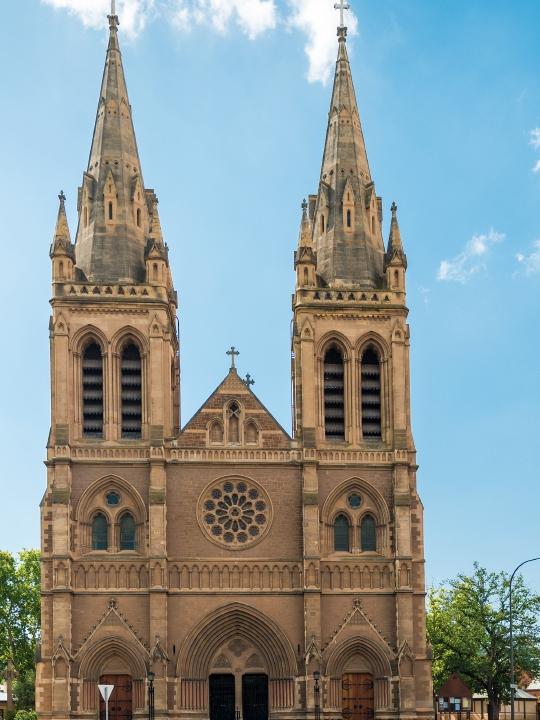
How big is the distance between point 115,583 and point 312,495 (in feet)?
32.5

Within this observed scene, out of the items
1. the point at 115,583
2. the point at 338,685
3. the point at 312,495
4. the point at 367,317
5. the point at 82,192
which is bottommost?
the point at 338,685

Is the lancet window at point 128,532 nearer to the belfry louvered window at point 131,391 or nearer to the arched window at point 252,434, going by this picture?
the belfry louvered window at point 131,391

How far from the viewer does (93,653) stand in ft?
207

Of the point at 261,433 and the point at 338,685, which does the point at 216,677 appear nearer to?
the point at 338,685

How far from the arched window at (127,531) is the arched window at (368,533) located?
35.2 feet

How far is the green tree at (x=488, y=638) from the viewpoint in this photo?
259 feet

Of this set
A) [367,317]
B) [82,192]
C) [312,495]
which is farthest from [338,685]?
[82,192]

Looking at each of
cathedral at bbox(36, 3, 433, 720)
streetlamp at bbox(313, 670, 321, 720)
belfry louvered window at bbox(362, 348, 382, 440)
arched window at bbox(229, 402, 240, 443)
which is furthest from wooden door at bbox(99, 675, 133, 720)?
belfry louvered window at bbox(362, 348, 382, 440)

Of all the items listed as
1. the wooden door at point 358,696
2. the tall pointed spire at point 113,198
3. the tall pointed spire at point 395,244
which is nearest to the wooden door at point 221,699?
the wooden door at point 358,696

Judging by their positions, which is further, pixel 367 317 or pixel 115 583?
pixel 367 317

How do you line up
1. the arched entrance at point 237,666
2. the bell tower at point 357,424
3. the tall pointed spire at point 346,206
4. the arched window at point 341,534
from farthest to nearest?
the tall pointed spire at point 346,206
the arched window at point 341,534
the bell tower at point 357,424
the arched entrance at point 237,666

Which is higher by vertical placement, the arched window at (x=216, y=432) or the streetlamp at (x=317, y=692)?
the arched window at (x=216, y=432)

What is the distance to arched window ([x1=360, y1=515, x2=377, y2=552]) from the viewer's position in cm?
6619

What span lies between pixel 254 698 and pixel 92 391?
16.2 metres
